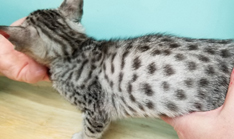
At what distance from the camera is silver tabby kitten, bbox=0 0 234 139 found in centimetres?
99

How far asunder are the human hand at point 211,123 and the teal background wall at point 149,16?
2.45 feet

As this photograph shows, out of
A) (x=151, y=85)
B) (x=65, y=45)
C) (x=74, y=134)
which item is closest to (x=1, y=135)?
(x=74, y=134)

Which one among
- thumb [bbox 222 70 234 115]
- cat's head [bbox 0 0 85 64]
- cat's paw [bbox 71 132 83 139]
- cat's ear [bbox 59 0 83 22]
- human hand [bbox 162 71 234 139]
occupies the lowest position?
cat's paw [bbox 71 132 83 139]

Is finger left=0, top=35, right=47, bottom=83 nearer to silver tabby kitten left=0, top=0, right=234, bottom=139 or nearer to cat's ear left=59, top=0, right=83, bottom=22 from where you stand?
silver tabby kitten left=0, top=0, right=234, bottom=139

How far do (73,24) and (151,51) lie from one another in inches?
17.4

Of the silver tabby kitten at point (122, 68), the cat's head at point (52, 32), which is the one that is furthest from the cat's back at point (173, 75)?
the cat's head at point (52, 32)

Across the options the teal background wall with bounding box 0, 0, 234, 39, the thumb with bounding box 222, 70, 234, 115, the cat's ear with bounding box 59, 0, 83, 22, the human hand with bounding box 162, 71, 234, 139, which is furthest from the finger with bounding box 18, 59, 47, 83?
the thumb with bounding box 222, 70, 234, 115

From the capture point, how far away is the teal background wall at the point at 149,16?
1626 millimetres

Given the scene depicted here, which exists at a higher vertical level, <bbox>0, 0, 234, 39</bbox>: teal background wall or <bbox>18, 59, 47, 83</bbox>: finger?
<bbox>0, 0, 234, 39</bbox>: teal background wall

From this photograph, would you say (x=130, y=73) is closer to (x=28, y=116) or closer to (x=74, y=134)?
(x=74, y=134)

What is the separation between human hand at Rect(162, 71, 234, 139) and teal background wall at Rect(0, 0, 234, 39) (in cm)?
75

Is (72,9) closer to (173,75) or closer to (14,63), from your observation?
(14,63)

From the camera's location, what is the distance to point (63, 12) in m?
1.27

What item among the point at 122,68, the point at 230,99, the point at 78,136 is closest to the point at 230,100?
the point at 230,99
